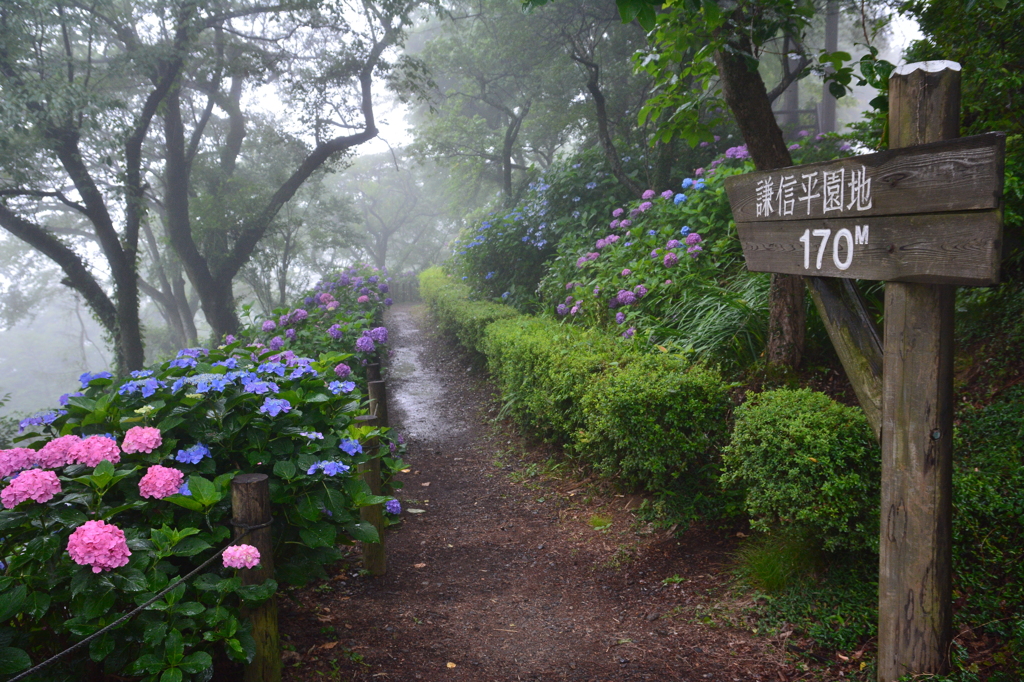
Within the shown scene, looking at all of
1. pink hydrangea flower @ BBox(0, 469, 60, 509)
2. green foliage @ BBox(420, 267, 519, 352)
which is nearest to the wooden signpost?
pink hydrangea flower @ BBox(0, 469, 60, 509)

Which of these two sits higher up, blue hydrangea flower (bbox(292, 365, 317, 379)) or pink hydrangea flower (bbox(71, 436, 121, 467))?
blue hydrangea flower (bbox(292, 365, 317, 379))

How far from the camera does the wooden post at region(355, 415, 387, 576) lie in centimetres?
352

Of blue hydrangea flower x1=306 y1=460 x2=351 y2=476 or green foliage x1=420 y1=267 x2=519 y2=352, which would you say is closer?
blue hydrangea flower x1=306 y1=460 x2=351 y2=476

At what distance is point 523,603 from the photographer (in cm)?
334

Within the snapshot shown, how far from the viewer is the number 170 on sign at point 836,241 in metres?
2.07

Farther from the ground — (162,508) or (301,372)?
(301,372)

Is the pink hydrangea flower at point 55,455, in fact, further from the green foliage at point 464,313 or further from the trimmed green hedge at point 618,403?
the green foliage at point 464,313

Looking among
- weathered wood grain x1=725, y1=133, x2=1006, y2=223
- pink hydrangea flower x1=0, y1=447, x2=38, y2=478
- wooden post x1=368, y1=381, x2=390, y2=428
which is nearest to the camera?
weathered wood grain x1=725, y1=133, x2=1006, y2=223

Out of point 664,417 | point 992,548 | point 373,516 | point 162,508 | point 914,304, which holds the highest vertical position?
point 914,304

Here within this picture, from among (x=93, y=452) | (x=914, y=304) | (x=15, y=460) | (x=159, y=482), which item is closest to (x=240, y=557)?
(x=159, y=482)

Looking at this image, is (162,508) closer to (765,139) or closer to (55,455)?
(55,455)

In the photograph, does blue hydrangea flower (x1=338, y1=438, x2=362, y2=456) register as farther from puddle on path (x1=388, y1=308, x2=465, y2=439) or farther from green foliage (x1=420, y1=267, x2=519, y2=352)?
green foliage (x1=420, y1=267, x2=519, y2=352)

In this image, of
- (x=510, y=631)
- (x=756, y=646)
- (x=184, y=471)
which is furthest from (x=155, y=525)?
(x=756, y=646)

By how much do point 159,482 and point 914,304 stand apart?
249cm
